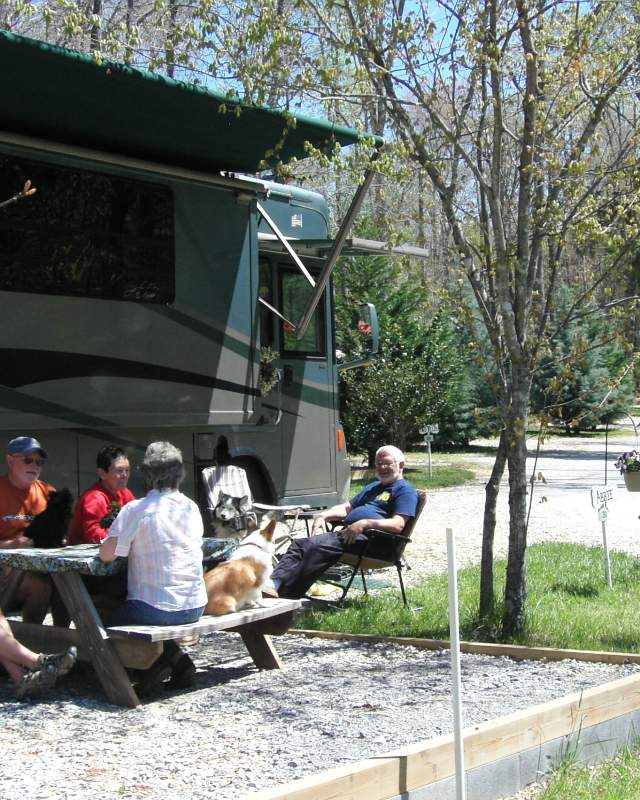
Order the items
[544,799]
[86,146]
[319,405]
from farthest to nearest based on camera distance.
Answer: [319,405], [86,146], [544,799]

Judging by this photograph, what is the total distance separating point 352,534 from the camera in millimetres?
7023

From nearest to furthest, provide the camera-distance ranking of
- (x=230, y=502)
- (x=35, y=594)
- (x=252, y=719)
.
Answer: (x=252, y=719), (x=35, y=594), (x=230, y=502)

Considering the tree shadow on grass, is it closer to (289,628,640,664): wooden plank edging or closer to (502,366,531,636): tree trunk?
(502,366,531,636): tree trunk

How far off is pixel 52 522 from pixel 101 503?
36cm

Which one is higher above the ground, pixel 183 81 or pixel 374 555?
pixel 183 81

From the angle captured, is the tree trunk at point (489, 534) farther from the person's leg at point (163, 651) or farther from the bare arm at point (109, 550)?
the bare arm at point (109, 550)

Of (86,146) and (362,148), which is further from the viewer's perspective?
(86,146)

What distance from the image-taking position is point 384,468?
7363 millimetres

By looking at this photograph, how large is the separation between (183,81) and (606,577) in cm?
491

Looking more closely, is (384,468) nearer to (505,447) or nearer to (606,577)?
(505,447)

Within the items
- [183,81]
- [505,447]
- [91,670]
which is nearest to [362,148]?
[183,81]

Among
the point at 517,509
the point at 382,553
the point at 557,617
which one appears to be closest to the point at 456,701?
the point at 517,509

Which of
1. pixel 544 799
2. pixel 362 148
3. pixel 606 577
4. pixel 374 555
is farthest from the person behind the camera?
pixel 606 577

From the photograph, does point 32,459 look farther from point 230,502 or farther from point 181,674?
point 230,502
